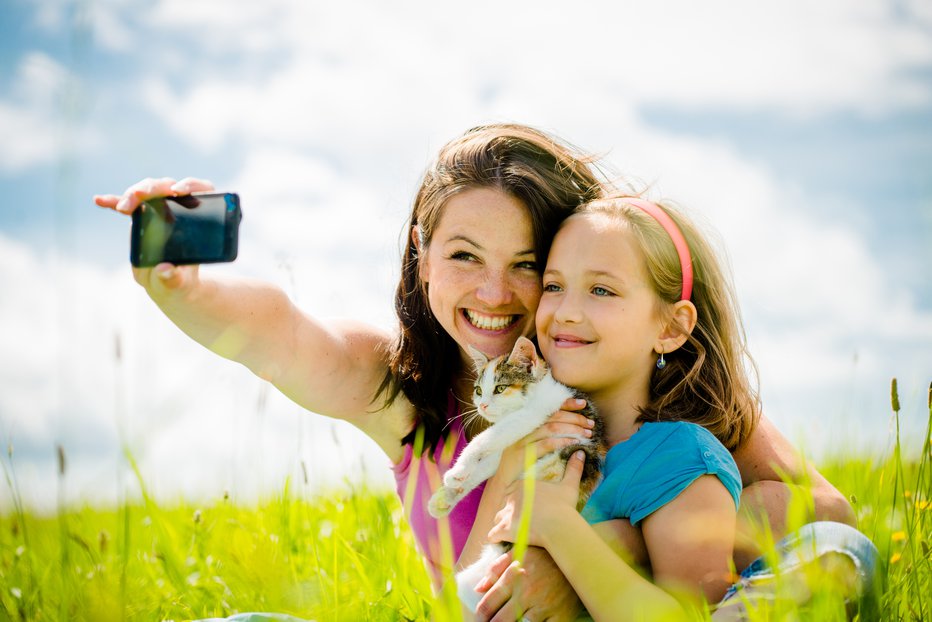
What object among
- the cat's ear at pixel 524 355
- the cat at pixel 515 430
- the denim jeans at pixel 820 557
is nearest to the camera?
the denim jeans at pixel 820 557

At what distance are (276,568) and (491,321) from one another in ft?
5.06

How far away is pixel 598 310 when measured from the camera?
104 inches

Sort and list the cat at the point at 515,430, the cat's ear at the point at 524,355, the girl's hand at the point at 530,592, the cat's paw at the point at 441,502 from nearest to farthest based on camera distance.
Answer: the girl's hand at the point at 530,592 → the cat at the point at 515,430 → the cat's paw at the point at 441,502 → the cat's ear at the point at 524,355

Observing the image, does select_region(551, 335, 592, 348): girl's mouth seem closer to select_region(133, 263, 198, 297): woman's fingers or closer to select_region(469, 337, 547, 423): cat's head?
select_region(469, 337, 547, 423): cat's head

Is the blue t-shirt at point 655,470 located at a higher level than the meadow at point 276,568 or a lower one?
higher

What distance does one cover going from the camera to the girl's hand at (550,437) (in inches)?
106

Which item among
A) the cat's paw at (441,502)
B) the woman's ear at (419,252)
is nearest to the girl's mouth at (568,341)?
the cat's paw at (441,502)

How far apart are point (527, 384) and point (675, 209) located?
41.4 inches

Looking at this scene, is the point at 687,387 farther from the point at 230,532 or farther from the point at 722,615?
the point at 230,532

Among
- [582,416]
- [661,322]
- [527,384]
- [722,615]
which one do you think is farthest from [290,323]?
[722,615]

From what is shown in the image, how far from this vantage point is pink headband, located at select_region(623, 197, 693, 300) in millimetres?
2881

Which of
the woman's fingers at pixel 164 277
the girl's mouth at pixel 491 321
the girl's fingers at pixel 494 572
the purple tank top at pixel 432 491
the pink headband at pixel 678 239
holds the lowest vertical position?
the purple tank top at pixel 432 491

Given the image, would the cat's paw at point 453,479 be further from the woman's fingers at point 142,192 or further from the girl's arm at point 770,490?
the woman's fingers at point 142,192

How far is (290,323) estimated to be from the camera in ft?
10.4
